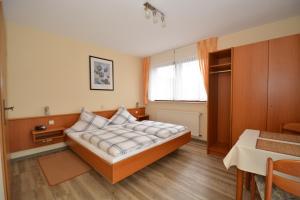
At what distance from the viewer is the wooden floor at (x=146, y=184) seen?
5.60 feet

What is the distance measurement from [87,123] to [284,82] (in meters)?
3.74

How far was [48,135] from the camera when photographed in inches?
115

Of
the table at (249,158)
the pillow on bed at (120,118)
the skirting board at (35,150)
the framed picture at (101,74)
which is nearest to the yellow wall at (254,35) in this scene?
the pillow on bed at (120,118)

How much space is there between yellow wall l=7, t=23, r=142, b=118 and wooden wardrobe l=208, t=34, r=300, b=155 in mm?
3119

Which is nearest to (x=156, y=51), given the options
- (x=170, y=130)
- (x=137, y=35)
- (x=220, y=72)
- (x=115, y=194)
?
(x=137, y=35)

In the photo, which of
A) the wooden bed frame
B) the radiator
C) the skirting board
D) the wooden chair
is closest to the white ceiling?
the wooden chair

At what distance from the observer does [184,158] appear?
2691 millimetres

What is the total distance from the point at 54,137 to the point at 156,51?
3.43 meters

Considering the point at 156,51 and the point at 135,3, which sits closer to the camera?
the point at 135,3

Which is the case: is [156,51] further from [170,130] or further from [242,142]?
[242,142]

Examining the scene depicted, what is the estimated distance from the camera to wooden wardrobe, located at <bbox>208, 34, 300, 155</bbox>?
6.76ft

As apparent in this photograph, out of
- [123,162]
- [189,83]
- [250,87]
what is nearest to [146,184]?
[123,162]

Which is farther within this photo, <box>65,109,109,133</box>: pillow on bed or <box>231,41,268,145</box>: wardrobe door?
<box>65,109,109,133</box>: pillow on bed

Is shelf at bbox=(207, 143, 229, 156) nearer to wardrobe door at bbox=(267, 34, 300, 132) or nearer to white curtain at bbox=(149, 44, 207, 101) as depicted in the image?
wardrobe door at bbox=(267, 34, 300, 132)
